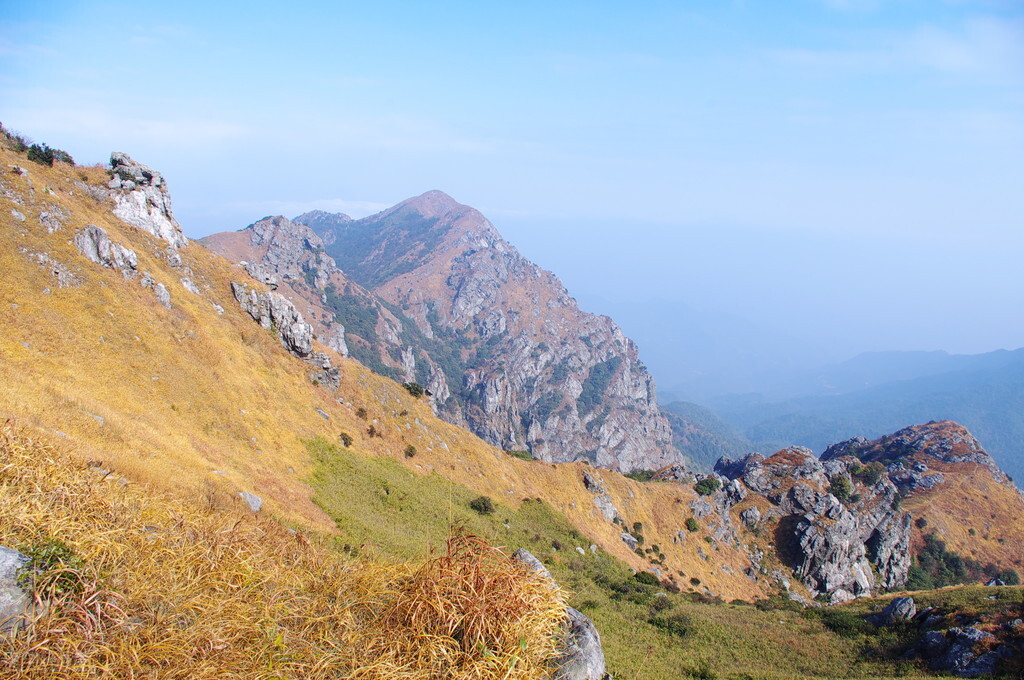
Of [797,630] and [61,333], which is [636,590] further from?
[61,333]

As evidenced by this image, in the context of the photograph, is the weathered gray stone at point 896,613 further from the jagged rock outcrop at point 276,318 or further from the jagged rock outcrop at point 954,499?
the jagged rock outcrop at point 954,499

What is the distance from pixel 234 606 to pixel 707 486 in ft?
218

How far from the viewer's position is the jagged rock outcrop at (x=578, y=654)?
6.38 meters

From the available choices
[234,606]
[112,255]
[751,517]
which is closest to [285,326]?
[112,255]

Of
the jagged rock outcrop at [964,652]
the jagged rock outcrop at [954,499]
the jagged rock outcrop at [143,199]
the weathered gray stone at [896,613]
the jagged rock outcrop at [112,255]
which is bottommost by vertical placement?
the jagged rock outcrop at [954,499]

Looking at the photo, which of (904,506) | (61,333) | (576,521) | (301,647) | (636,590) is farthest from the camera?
(904,506)

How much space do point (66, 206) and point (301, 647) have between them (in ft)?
139

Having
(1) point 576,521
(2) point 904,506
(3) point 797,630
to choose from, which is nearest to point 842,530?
(2) point 904,506

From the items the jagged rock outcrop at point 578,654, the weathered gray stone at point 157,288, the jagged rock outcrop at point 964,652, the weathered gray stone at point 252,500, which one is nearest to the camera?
the jagged rock outcrop at point 578,654

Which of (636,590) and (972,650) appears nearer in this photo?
(972,650)

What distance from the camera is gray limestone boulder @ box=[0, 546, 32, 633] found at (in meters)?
5.08

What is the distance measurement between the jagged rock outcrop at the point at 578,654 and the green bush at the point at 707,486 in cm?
6196

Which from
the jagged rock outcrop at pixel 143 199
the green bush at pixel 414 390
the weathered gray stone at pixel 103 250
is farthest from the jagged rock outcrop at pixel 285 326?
the weathered gray stone at pixel 103 250

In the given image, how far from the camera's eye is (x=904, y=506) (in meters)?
80.5
